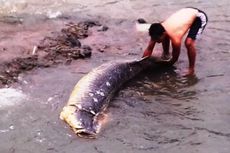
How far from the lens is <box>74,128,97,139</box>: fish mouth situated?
6.30 m

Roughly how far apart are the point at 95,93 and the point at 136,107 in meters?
0.65

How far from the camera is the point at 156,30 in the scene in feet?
26.3

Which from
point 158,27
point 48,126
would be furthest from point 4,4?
point 48,126

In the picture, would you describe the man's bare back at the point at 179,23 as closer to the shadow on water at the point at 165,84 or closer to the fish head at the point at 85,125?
the shadow on water at the point at 165,84

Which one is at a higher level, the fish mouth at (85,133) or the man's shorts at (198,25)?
the man's shorts at (198,25)

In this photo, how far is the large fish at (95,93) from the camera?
21.0 ft

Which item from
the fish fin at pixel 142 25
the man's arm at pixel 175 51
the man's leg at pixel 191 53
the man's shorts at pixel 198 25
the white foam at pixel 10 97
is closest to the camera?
the white foam at pixel 10 97

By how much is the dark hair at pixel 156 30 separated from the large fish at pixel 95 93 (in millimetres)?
408

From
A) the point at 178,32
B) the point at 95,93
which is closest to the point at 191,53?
the point at 178,32

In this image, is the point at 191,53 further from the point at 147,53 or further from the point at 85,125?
the point at 85,125

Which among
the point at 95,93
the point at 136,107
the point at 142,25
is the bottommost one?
the point at 136,107

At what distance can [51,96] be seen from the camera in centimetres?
740

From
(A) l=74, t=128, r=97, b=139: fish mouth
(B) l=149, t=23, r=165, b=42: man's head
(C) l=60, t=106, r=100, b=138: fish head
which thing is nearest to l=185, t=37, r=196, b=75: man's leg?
(B) l=149, t=23, r=165, b=42: man's head

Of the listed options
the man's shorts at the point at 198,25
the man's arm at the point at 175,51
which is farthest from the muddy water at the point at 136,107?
the man's shorts at the point at 198,25
